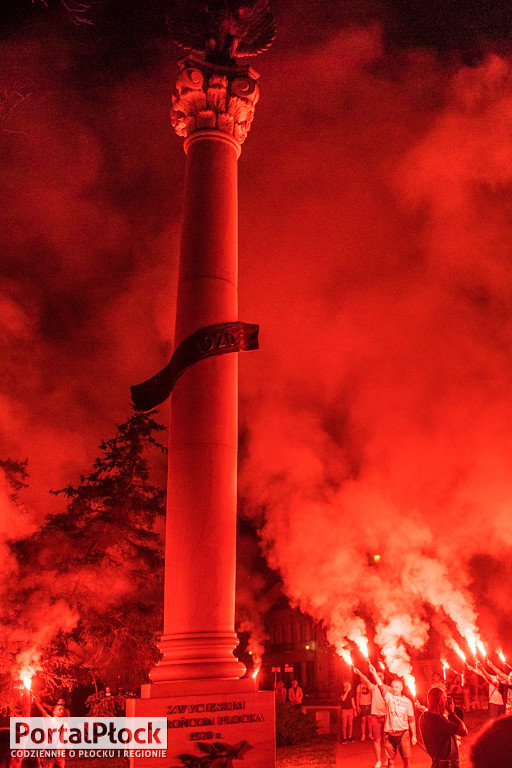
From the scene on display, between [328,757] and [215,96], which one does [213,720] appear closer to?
[328,757]

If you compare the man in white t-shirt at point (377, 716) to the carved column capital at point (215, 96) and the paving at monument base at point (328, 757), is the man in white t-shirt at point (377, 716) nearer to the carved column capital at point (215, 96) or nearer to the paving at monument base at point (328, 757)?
the paving at monument base at point (328, 757)

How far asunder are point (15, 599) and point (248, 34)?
15.5 m

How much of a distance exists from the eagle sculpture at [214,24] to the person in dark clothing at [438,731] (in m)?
11.3

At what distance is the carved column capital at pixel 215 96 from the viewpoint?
536 inches

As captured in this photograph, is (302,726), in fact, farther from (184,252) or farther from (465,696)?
(184,252)

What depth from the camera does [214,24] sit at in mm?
14172

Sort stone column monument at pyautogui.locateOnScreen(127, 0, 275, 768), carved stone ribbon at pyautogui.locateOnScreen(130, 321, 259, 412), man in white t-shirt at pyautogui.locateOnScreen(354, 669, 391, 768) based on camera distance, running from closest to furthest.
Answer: stone column monument at pyautogui.locateOnScreen(127, 0, 275, 768) → carved stone ribbon at pyautogui.locateOnScreen(130, 321, 259, 412) → man in white t-shirt at pyautogui.locateOnScreen(354, 669, 391, 768)

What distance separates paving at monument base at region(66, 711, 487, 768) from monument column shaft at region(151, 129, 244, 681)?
586cm

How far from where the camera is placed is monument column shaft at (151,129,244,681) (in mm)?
10844

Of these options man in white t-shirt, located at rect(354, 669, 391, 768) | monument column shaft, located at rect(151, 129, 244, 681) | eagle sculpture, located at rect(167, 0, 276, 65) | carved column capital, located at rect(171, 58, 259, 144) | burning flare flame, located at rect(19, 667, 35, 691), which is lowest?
man in white t-shirt, located at rect(354, 669, 391, 768)

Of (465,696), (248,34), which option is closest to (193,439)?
(248,34)

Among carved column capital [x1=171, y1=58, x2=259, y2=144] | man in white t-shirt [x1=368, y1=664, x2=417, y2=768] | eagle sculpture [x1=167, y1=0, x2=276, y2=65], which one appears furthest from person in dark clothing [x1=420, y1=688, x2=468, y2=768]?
eagle sculpture [x1=167, y1=0, x2=276, y2=65]

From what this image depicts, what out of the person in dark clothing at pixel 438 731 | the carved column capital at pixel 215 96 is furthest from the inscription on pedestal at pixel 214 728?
the carved column capital at pixel 215 96

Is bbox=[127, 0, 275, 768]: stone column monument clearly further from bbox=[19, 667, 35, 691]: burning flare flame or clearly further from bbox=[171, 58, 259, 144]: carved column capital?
bbox=[19, 667, 35, 691]: burning flare flame
